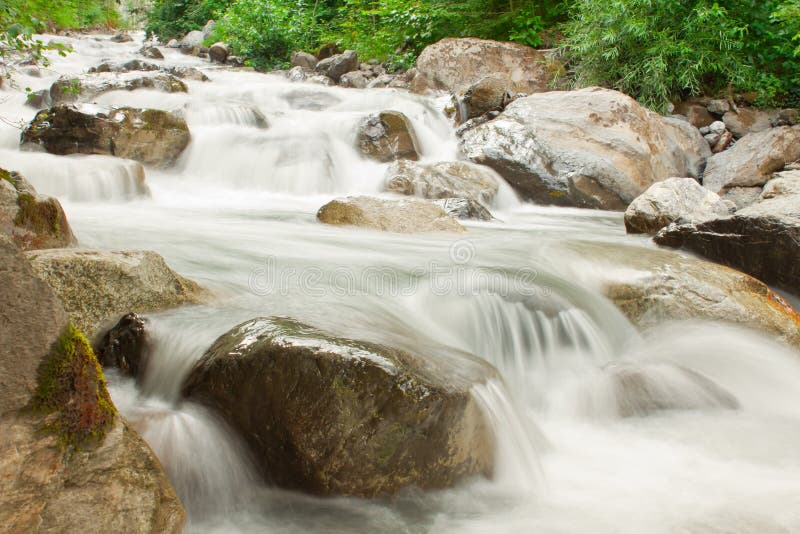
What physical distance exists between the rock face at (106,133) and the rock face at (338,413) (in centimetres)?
557

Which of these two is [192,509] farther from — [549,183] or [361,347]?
[549,183]

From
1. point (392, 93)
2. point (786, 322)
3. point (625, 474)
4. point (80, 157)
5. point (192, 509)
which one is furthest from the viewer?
point (392, 93)

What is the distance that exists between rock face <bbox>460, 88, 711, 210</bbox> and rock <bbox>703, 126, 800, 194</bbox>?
1.82ft

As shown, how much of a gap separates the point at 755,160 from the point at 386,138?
5.25 metres

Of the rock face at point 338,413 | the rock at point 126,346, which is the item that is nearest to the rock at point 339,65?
the rock at point 126,346

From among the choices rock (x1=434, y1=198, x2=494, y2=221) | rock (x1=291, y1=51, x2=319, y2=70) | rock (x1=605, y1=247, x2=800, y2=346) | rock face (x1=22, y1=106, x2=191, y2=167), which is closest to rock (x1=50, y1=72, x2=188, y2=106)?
rock face (x1=22, y1=106, x2=191, y2=167)

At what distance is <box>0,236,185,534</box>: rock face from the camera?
136 centimetres

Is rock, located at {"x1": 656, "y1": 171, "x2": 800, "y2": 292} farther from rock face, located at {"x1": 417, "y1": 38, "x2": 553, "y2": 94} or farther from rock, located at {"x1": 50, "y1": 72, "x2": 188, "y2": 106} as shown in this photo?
rock, located at {"x1": 50, "y1": 72, "x2": 188, "y2": 106}

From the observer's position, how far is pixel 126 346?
2660 mm

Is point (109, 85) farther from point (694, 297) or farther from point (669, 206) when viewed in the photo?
point (694, 297)

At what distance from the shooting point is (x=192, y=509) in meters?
2.15

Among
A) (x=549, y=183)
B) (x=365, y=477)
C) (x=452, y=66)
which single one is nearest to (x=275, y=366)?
(x=365, y=477)

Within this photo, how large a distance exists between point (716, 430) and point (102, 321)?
121 inches

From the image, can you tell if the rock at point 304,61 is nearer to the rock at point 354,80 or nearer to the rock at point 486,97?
the rock at point 354,80
